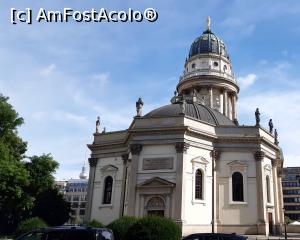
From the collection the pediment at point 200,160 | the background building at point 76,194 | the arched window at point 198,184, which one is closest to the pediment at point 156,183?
the arched window at point 198,184

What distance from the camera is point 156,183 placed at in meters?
34.4

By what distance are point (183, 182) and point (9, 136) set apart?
16585mm

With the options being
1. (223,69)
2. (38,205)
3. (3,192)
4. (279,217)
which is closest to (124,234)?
(3,192)

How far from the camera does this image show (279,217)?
40.8m

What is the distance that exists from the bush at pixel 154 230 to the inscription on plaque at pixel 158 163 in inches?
445

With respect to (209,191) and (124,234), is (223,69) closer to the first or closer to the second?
(209,191)

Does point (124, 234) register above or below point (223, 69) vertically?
below

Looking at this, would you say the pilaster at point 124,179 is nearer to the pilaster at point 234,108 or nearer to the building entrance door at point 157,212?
the building entrance door at point 157,212

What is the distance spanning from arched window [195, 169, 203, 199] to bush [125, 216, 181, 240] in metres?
11.6

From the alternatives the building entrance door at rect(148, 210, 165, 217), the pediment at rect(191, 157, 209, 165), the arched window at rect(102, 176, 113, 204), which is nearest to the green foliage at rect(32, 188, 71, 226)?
the arched window at rect(102, 176, 113, 204)

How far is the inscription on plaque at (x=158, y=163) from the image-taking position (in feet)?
115

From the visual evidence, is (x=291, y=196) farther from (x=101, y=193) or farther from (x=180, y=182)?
(x=180, y=182)

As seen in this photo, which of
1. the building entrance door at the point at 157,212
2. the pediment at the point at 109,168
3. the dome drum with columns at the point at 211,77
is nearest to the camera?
the building entrance door at the point at 157,212

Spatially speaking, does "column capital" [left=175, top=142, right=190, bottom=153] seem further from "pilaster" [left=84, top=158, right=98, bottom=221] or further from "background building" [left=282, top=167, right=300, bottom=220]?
"background building" [left=282, top=167, right=300, bottom=220]
